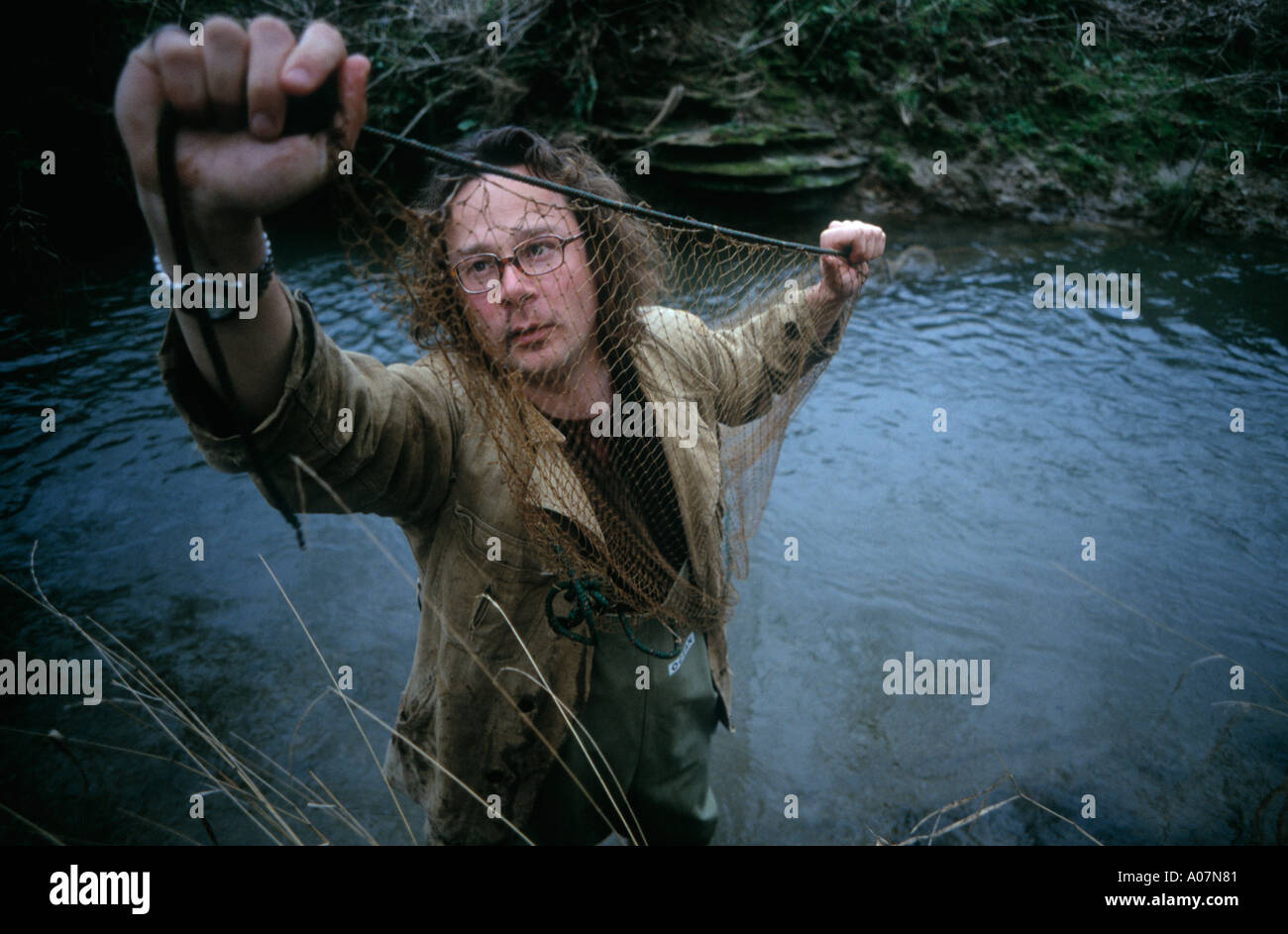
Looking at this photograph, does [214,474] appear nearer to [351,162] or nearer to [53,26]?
[53,26]

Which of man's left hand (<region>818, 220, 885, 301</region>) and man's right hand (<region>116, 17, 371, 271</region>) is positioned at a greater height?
man's right hand (<region>116, 17, 371, 271</region>)

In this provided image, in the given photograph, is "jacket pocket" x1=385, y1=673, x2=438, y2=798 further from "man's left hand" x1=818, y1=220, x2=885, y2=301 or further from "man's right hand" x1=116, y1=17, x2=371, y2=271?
"man's left hand" x1=818, y1=220, x2=885, y2=301

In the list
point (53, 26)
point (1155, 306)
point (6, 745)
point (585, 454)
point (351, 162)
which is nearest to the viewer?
point (351, 162)

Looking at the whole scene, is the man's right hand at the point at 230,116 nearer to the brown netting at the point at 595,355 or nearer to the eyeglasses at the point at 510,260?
the brown netting at the point at 595,355

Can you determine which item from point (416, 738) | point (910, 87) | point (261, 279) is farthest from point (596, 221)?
point (910, 87)

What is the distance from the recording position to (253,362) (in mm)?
1165

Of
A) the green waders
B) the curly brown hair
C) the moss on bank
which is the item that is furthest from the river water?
the moss on bank

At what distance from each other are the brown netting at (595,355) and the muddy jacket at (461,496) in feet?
→ 0.07

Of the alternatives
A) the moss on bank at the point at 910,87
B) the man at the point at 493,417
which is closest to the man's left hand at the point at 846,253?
the man at the point at 493,417

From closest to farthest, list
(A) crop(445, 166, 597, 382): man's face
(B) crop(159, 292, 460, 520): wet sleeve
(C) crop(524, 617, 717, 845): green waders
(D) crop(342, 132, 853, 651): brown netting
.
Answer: (B) crop(159, 292, 460, 520): wet sleeve
(D) crop(342, 132, 853, 651): brown netting
(A) crop(445, 166, 597, 382): man's face
(C) crop(524, 617, 717, 845): green waders

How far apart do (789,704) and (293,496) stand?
10.2 ft

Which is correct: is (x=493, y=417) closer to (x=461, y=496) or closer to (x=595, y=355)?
(x=461, y=496)

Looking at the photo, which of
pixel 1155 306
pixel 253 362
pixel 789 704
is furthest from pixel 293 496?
pixel 1155 306

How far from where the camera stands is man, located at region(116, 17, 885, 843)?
0.94 metres
